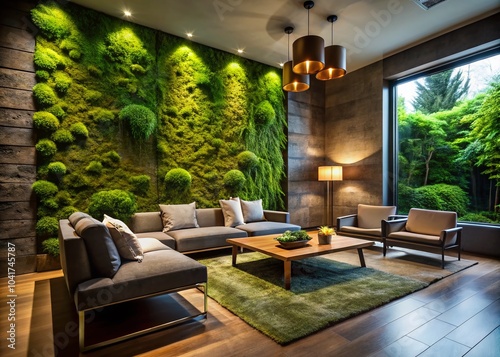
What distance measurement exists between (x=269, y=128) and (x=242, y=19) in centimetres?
219

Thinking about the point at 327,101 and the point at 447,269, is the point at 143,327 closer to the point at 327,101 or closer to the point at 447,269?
the point at 447,269

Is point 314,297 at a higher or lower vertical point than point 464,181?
lower

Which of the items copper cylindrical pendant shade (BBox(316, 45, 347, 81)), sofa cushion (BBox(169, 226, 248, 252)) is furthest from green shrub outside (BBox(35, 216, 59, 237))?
copper cylindrical pendant shade (BBox(316, 45, 347, 81))

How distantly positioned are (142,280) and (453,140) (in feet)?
17.4

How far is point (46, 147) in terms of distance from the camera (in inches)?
142

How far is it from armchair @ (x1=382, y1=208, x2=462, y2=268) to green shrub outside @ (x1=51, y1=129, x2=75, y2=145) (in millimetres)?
4707

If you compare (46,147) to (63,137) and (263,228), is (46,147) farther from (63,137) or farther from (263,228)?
(263,228)

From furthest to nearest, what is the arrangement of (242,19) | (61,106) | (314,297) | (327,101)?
(327,101)
(242,19)
(61,106)
(314,297)

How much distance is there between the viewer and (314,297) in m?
2.65

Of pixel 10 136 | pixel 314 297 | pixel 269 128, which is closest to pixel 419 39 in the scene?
pixel 269 128

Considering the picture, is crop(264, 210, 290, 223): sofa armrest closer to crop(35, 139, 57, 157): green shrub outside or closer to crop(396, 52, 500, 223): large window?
crop(396, 52, 500, 223): large window

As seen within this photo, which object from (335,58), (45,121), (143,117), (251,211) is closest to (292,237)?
(251,211)

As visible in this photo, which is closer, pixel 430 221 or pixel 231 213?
pixel 430 221

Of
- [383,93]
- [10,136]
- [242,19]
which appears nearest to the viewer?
[10,136]
